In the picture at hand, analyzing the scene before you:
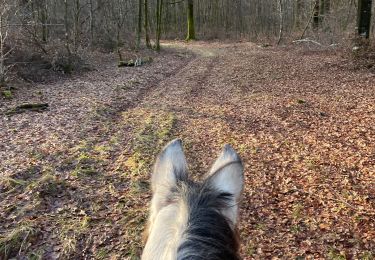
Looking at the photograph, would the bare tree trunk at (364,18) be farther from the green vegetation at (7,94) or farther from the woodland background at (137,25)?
the green vegetation at (7,94)

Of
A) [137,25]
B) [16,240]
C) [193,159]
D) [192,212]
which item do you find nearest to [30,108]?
[193,159]

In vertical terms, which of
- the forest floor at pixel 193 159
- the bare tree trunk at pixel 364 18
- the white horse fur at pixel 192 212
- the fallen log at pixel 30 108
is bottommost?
the forest floor at pixel 193 159

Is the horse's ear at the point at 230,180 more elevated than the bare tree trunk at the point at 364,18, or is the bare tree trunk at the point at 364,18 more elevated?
the bare tree trunk at the point at 364,18

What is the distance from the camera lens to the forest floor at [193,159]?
4.59 metres

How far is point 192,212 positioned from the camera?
1.43 meters

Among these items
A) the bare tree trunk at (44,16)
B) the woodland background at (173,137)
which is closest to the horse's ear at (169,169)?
the woodland background at (173,137)

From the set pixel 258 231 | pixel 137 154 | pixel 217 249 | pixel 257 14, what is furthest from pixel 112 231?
pixel 257 14

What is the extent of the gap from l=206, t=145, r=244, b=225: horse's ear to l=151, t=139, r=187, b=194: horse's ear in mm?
174

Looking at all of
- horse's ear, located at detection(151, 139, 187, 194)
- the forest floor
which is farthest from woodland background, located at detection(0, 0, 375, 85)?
horse's ear, located at detection(151, 139, 187, 194)

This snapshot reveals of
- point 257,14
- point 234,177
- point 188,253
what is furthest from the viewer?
point 257,14

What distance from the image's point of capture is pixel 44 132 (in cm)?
848

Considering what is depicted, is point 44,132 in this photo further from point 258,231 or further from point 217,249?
point 217,249

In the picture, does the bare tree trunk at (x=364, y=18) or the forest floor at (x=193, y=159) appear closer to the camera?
the forest floor at (x=193, y=159)

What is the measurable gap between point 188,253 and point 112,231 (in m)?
3.83
